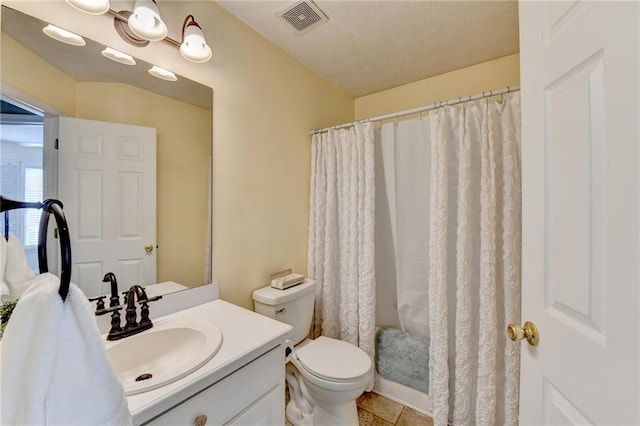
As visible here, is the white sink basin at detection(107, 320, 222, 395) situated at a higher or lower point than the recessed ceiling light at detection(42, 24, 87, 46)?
lower

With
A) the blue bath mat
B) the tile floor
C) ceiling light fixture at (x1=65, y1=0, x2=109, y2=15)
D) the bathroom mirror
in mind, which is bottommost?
the tile floor

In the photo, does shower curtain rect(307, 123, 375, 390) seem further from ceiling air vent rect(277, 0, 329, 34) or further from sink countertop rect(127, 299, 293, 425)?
sink countertop rect(127, 299, 293, 425)

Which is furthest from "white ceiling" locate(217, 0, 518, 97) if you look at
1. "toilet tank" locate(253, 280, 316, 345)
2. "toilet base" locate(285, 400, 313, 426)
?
"toilet base" locate(285, 400, 313, 426)

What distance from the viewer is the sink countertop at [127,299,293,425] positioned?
64cm

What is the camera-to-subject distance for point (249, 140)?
5.02ft

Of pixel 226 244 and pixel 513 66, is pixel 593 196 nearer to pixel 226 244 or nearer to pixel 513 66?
pixel 226 244

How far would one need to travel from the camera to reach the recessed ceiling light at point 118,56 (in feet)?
3.29

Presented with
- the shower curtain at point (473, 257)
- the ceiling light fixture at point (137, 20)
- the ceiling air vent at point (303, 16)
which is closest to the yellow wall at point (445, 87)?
the shower curtain at point (473, 257)

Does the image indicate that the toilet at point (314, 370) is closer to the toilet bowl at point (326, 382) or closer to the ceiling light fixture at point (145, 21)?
the toilet bowl at point (326, 382)

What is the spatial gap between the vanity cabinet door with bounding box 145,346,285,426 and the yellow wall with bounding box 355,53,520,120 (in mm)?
2158

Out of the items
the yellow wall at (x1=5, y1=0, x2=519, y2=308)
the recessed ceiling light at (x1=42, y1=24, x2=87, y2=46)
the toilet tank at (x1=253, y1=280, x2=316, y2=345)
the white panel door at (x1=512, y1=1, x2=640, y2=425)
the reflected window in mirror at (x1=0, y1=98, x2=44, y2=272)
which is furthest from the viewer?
the toilet tank at (x1=253, y1=280, x2=316, y2=345)

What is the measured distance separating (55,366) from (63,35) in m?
1.10

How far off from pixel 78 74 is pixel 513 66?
8.13 ft

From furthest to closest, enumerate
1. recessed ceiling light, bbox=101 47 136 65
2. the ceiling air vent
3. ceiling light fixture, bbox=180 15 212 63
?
the ceiling air vent, ceiling light fixture, bbox=180 15 212 63, recessed ceiling light, bbox=101 47 136 65
